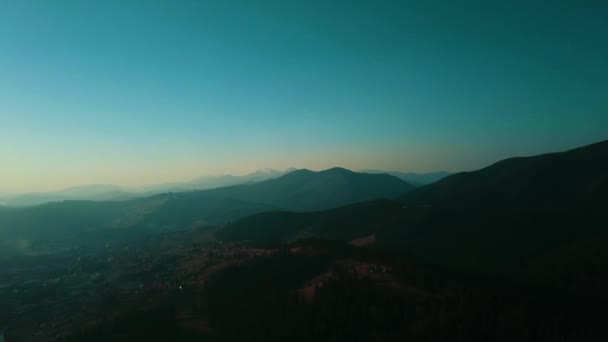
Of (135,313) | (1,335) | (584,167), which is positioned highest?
(584,167)

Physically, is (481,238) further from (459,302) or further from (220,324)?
(220,324)

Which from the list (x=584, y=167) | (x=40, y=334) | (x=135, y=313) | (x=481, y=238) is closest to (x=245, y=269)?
(x=135, y=313)

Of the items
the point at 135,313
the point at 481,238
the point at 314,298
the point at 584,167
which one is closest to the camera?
the point at 314,298

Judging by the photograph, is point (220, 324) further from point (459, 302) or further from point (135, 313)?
point (459, 302)

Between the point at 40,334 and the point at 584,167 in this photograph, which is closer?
the point at 40,334

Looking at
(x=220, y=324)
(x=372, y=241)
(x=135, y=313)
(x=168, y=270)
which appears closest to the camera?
(x=220, y=324)

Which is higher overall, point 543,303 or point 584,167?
point 584,167

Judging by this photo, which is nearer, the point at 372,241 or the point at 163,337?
the point at 163,337

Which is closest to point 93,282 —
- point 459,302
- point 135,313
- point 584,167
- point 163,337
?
point 135,313

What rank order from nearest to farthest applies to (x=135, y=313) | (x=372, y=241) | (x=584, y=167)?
1. (x=135, y=313)
2. (x=372, y=241)
3. (x=584, y=167)
